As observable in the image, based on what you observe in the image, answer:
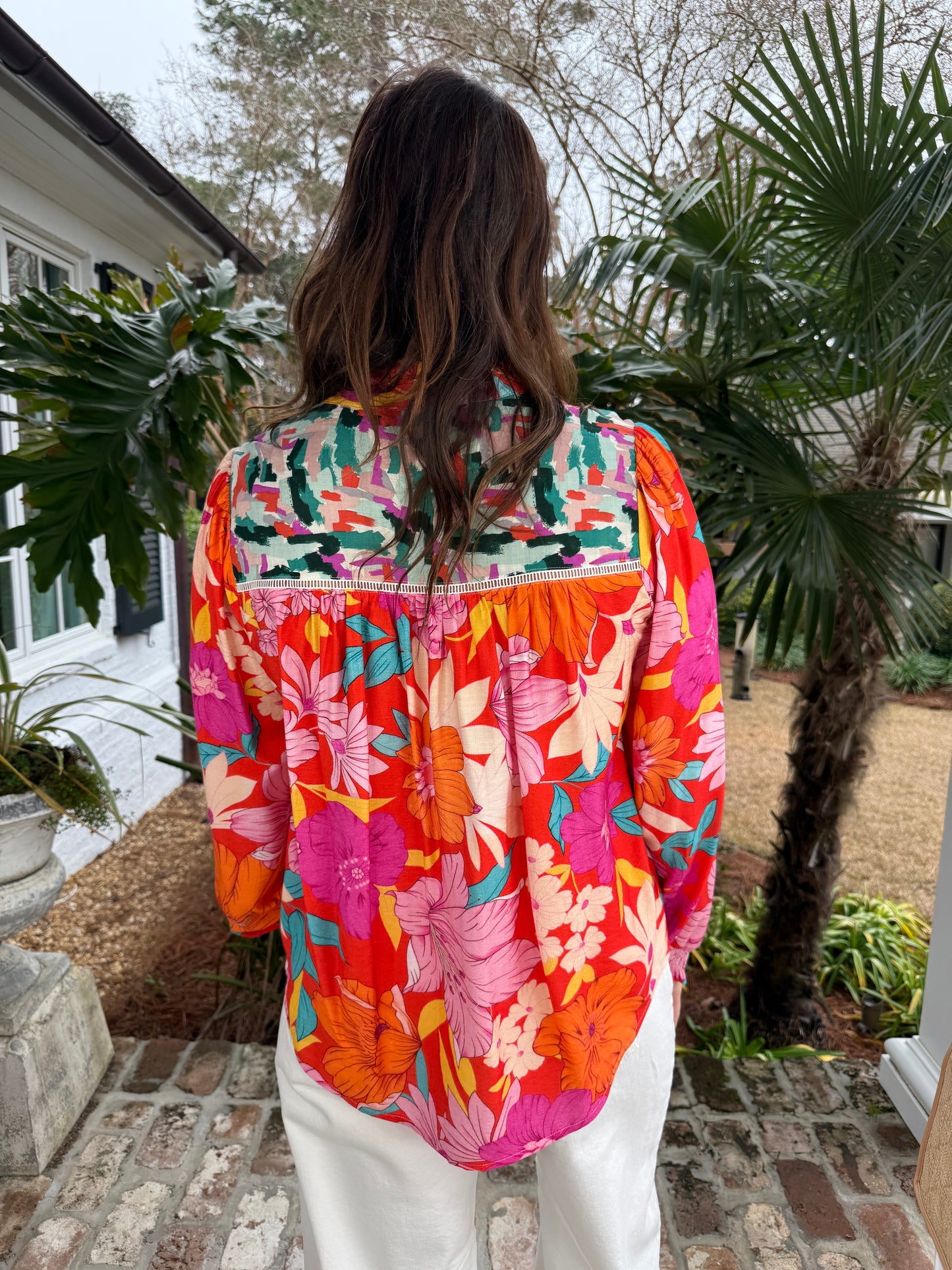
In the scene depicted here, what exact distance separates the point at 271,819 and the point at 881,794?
5376 millimetres

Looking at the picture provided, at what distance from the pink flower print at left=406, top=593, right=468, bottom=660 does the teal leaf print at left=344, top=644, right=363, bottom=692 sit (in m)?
0.06

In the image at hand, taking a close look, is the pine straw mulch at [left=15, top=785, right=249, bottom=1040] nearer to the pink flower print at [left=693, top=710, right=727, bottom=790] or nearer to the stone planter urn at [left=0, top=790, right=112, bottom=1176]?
the stone planter urn at [left=0, top=790, right=112, bottom=1176]

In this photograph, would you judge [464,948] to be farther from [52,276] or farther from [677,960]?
[52,276]

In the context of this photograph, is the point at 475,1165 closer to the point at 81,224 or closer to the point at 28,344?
the point at 28,344

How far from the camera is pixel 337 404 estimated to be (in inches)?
31.4

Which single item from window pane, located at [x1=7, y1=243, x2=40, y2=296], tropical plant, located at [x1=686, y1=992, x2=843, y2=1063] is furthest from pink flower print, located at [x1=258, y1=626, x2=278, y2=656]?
window pane, located at [x1=7, y1=243, x2=40, y2=296]

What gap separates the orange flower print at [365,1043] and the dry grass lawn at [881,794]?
3191mm

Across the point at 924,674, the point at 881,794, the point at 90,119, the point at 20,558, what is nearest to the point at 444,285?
the point at 90,119

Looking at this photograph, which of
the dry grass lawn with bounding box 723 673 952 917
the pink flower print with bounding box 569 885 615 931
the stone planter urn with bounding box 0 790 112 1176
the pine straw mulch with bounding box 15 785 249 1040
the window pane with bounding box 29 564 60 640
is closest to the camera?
the pink flower print with bounding box 569 885 615 931

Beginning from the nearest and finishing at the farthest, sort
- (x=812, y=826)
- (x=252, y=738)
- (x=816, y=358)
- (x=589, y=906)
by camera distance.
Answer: (x=589, y=906), (x=252, y=738), (x=816, y=358), (x=812, y=826)

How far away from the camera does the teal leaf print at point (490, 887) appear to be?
2.74ft

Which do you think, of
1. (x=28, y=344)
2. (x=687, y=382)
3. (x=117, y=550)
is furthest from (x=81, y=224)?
(x=687, y=382)

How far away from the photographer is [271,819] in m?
1.03

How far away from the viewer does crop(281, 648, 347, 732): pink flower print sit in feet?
2.70
